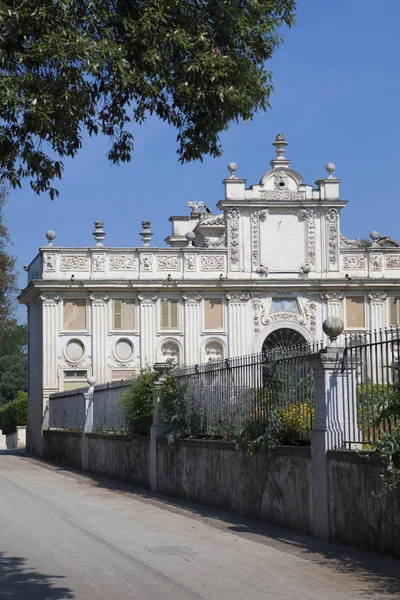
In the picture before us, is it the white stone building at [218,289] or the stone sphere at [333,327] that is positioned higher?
the white stone building at [218,289]

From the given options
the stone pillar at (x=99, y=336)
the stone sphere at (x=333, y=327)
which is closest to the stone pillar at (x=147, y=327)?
the stone pillar at (x=99, y=336)

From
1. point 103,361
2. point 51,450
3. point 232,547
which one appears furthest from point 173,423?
point 103,361

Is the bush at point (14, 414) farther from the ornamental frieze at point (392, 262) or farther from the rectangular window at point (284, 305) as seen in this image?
the ornamental frieze at point (392, 262)

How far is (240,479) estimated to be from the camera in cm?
1603

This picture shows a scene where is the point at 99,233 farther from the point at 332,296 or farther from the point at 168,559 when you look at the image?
the point at 168,559

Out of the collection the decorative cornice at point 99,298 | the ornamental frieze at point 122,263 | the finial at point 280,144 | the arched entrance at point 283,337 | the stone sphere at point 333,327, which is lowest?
the stone sphere at point 333,327

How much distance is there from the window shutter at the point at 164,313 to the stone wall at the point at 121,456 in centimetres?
1609

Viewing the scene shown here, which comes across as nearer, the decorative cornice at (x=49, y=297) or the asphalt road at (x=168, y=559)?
the asphalt road at (x=168, y=559)

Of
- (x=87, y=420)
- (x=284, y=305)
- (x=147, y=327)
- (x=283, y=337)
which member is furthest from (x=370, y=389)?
(x=283, y=337)

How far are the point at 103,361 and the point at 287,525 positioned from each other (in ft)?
101

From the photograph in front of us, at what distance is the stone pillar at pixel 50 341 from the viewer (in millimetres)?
43875

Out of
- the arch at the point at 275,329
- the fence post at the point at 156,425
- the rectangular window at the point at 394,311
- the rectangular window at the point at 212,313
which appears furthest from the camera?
the rectangular window at the point at 394,311

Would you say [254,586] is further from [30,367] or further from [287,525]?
[30,367]

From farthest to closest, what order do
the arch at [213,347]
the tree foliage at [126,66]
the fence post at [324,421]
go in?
the arch at [213,347] → the fence post at [324,421] → the tree foliage at [126,66]
